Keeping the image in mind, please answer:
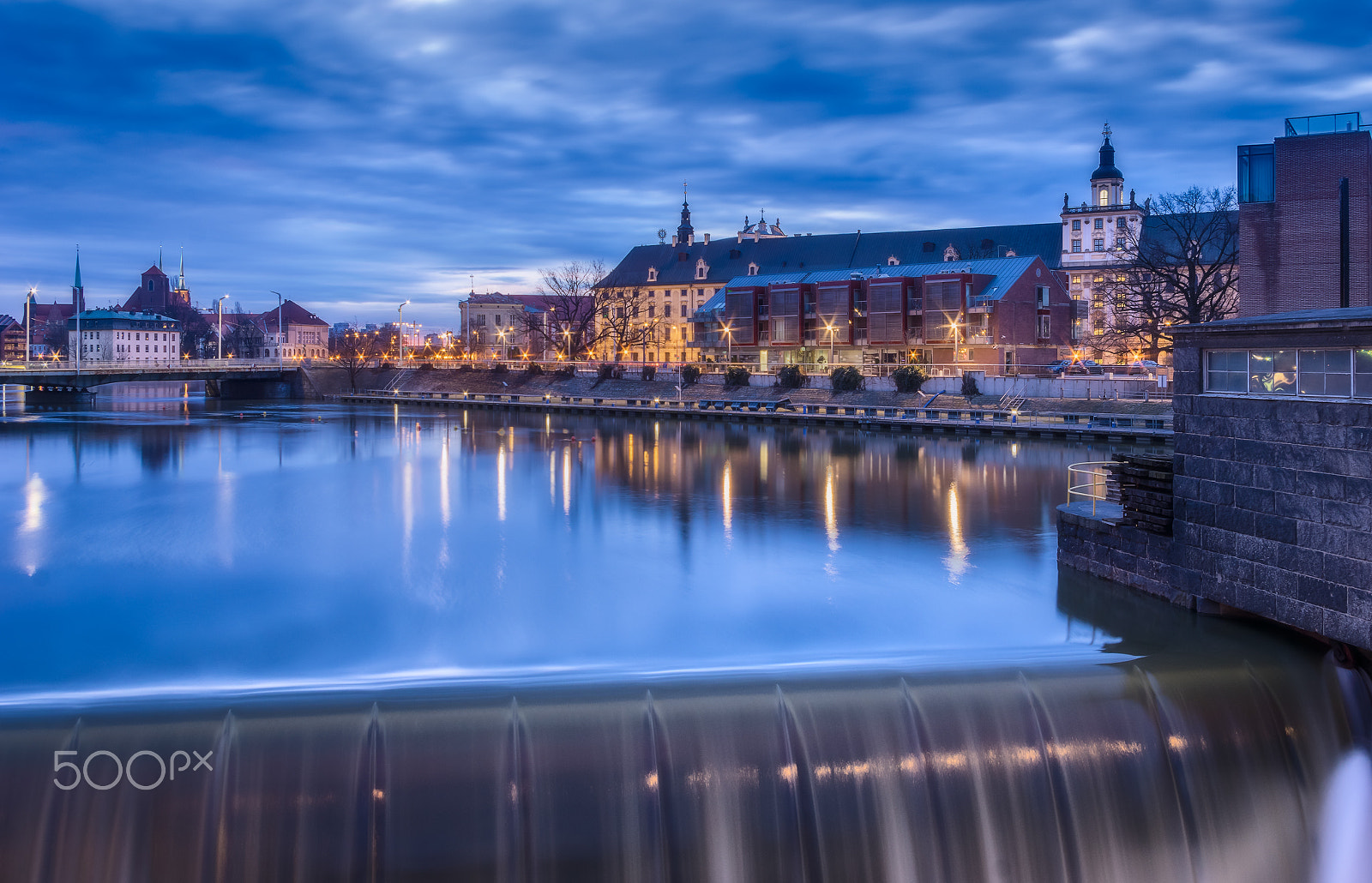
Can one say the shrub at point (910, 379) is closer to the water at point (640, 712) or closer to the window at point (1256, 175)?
the window at point (1256, 175)

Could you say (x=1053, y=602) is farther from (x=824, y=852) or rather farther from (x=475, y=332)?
(x=475, y=332)

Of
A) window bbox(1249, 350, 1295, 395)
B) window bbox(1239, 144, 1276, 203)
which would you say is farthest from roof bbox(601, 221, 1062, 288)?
window bbox(1249, 350, 1295, 395)

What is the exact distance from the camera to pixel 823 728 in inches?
406

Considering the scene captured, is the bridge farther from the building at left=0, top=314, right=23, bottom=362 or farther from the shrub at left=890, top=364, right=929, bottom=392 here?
the building at left=0, top=314, right=23, bottom=362

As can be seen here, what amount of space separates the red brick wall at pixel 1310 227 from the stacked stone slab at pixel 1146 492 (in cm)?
1508

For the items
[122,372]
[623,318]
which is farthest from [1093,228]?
[122,372]

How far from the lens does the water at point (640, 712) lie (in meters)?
9.30

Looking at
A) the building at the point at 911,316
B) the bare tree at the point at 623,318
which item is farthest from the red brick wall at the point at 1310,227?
the bare tree at the point at 623,318

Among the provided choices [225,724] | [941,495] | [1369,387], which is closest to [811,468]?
[941,495]

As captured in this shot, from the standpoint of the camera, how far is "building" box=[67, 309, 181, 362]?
146125mm

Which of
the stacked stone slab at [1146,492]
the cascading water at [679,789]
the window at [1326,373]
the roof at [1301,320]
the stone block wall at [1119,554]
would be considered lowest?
the cascading water at [679,789]

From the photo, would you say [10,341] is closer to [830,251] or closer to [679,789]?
[830,251]

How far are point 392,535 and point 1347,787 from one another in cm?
1991

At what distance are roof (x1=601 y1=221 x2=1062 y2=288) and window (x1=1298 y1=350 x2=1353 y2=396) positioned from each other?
88843 mm
